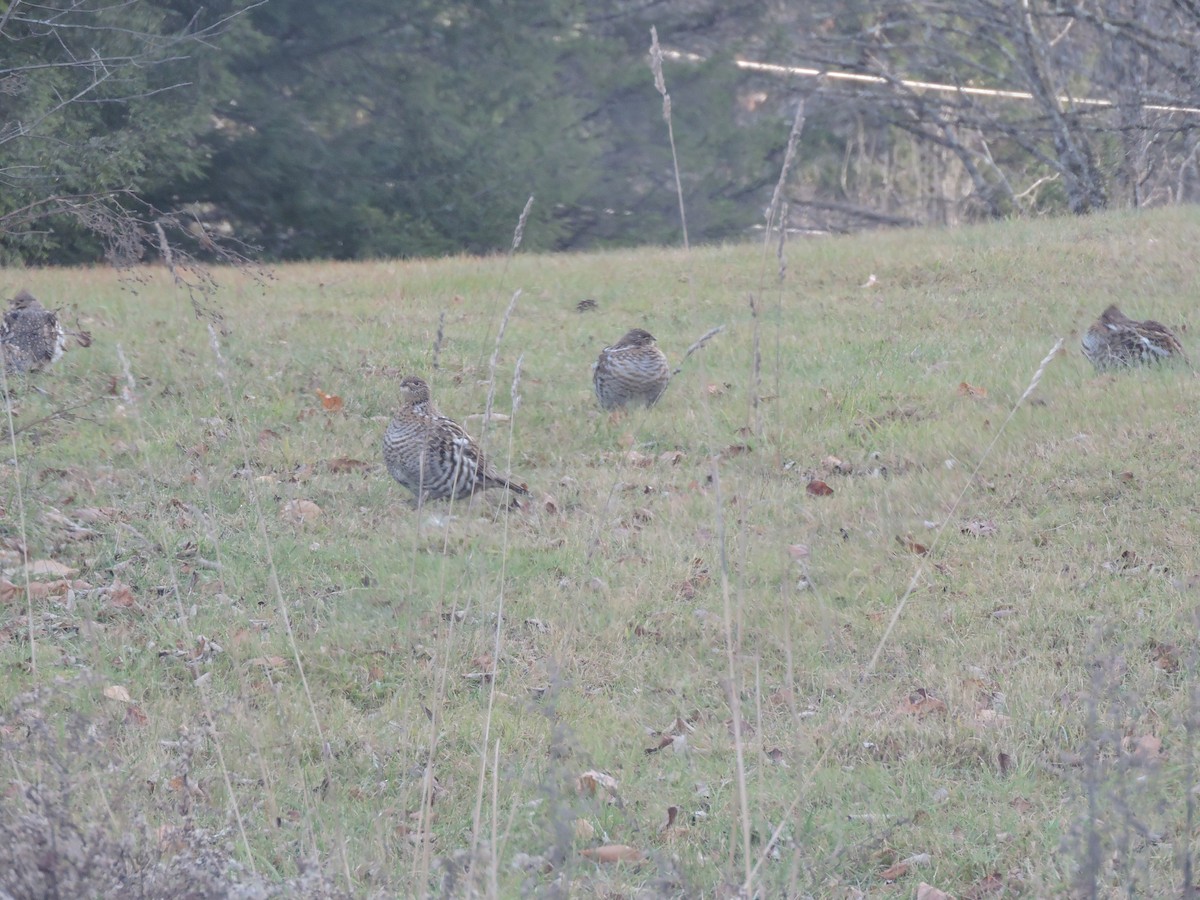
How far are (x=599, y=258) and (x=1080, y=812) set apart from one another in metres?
14.5

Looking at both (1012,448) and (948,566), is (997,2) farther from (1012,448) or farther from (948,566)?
(948,566)

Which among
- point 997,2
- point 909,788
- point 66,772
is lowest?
point 909,788

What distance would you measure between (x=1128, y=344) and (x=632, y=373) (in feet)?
11.6

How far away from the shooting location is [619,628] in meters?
5.92

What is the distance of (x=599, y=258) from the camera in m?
18.2

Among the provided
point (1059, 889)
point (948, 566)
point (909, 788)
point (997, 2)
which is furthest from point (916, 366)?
point (997, 2)

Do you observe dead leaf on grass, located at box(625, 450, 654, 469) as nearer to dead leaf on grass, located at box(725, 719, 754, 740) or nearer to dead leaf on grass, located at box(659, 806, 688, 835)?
dead leaf on grass, located at box(725, 719, 754, 740)

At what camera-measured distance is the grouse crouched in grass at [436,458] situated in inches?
297

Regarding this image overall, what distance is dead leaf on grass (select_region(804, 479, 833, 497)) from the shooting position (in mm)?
7750

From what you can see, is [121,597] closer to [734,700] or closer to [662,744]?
[662,744]

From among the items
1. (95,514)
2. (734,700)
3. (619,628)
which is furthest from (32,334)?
(734,700)

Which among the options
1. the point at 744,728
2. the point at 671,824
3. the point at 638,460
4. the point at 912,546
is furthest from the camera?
the point at 638,460

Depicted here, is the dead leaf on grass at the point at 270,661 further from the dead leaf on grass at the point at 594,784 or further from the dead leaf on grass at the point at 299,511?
the dead leaf on grass at the point at 299,511

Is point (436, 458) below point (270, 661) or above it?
above
